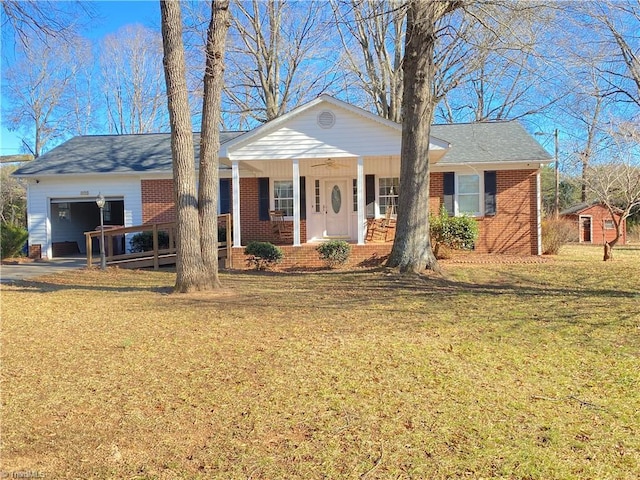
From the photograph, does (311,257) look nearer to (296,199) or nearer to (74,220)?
(296,199)

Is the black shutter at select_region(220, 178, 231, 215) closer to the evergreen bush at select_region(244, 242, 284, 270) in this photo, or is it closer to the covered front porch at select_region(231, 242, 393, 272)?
the covered front porch at select_region(231, 242, 393, 272)

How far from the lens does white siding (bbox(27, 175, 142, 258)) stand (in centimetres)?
1714

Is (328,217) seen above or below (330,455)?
above

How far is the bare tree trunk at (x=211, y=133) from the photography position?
862 cm

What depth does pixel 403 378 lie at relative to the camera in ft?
13.4

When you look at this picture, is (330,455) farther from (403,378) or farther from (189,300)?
(189,300)

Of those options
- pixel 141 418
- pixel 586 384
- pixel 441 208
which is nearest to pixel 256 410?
pixel 141 418

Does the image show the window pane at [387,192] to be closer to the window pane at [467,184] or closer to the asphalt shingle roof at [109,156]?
the window pane at [467,184]

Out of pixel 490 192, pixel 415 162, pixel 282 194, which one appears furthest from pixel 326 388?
pixel 282 194

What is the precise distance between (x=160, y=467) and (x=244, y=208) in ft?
46.0

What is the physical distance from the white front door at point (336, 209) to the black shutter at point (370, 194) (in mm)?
752

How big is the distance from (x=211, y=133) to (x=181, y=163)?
998 mm

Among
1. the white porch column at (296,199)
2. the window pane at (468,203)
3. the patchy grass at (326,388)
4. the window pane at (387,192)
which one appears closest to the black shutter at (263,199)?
the white porch column at (296,199)

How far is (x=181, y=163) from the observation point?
833 cm
